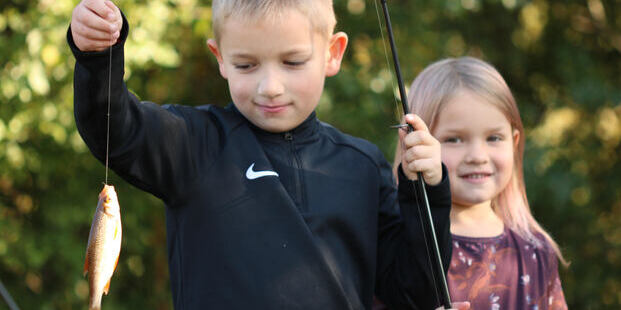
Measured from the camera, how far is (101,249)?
60.9 inches

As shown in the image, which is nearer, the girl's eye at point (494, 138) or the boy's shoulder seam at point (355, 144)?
the boy's shoulder seam at point (355, 144)

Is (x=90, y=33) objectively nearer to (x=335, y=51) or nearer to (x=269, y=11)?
(x=269, y=11)

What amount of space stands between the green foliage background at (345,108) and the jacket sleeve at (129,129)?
2.17 meters

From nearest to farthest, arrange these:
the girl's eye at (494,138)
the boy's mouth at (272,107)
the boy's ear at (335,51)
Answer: the boy's mouth at (272,107) → the boy's ear at (335,51) → the girl's eye at (494,138)

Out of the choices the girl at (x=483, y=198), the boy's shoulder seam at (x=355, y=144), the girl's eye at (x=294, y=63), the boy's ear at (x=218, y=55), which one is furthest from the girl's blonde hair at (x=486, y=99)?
the boy's ear at (x=218, y=55)

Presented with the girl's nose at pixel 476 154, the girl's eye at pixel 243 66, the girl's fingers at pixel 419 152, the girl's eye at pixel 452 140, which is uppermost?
the girl's eye at pixel 243 66

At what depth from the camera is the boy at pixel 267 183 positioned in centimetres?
188

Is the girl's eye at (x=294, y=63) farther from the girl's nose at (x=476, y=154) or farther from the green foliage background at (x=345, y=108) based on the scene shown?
the green foliage background at (x=345, y=108)

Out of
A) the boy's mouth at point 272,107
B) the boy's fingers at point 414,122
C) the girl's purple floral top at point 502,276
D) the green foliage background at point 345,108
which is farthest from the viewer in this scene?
the green foliage background at point 345,108

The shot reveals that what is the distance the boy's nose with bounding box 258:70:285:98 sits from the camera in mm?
1919

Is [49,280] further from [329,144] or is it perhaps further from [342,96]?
[329,144]

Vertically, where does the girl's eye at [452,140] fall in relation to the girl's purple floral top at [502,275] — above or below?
above

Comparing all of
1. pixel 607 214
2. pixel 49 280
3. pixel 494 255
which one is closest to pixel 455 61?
pixel 494 255

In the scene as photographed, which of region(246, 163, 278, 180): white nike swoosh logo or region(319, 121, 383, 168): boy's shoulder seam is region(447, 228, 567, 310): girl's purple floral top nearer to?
region(319, 121, 383, 168): boy's shoulder seam
